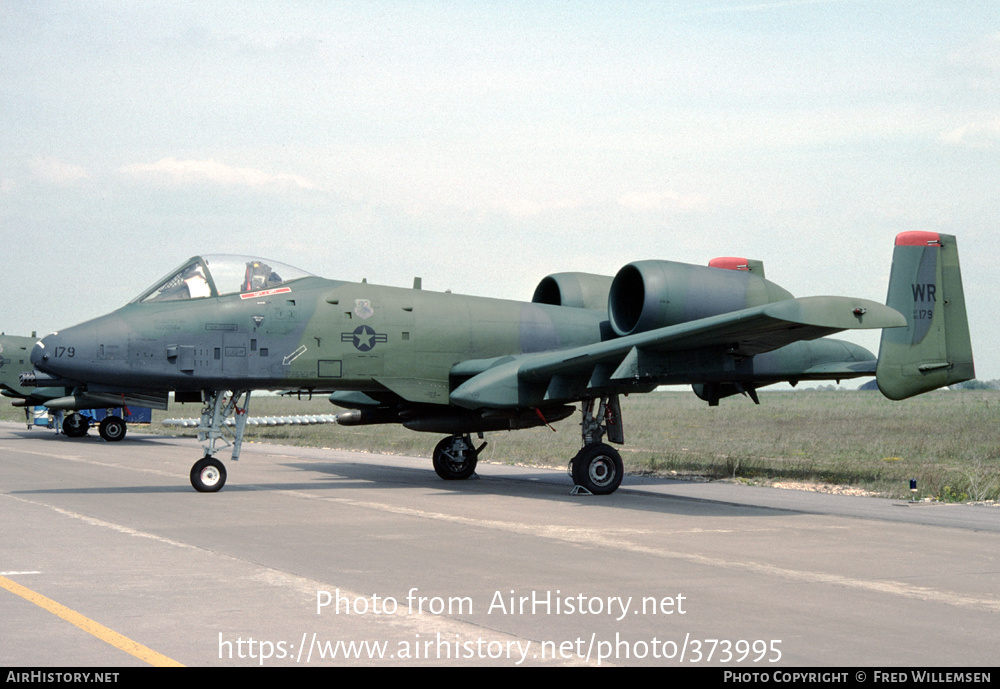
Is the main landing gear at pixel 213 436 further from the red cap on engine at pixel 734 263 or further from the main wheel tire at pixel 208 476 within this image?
the red cap on engine at pixel 734 263

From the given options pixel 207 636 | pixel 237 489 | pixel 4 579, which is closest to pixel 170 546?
pixel 4 579

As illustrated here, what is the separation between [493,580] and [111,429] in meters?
30.7

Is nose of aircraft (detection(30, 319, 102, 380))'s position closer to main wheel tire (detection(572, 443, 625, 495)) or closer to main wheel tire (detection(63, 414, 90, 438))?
main wheel tire (detection(572, 443, 625, 495))

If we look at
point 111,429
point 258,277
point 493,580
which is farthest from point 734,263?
point 111,429

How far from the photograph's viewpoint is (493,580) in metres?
8.13

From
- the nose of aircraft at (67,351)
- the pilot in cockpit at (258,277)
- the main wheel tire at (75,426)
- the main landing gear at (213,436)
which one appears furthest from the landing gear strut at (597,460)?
the main wheel tire at (75,426)

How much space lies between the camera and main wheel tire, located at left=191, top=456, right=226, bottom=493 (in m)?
15.6

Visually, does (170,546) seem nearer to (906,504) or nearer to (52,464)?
(906,504)

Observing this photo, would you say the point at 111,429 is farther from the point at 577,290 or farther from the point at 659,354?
the point at 659,354

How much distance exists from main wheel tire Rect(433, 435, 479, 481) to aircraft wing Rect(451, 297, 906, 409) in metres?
2.15

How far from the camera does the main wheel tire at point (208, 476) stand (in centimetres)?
1562

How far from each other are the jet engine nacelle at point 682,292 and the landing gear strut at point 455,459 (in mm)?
3750

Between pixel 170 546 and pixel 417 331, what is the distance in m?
7.83

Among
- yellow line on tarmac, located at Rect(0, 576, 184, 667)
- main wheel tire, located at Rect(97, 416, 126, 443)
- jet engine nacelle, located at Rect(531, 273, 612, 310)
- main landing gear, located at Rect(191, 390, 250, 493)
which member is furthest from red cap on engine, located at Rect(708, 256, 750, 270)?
main wheel tire, located at Rect(97, 416, 126, 443)
